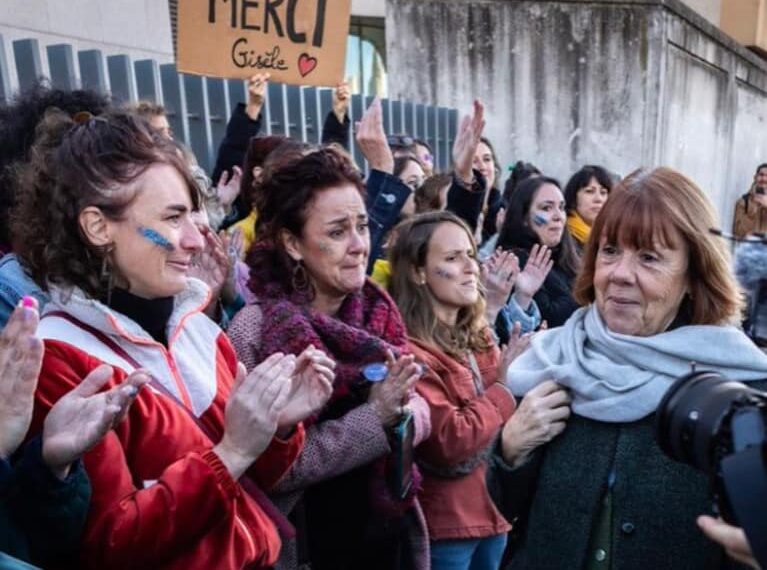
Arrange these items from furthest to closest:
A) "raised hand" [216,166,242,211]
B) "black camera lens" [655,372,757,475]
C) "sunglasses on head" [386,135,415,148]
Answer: "sunglasses on head" [386,135,415,148] < "raised hand" [216,166,242,211] < "black camera lens" [655,372,757,475]

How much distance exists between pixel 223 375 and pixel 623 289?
3.06 ft

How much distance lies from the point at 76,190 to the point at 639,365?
49.2 inches

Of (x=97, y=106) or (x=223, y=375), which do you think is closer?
(x=223, y=375)

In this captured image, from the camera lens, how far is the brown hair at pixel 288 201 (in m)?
2.12

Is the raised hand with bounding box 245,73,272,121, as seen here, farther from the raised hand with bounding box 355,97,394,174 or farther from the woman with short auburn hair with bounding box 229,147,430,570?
the woman with short auburn hair with bounding box 229,147,430,570

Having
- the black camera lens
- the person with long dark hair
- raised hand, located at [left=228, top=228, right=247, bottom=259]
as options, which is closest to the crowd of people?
the black camera lens

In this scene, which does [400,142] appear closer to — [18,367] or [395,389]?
[395,389]

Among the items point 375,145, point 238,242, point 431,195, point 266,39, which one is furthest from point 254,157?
point 431,195

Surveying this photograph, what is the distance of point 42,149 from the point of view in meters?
1.55

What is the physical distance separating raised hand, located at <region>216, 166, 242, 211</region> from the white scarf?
2.06 metres

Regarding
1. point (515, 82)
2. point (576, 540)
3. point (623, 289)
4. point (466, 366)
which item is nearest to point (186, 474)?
point (576, 540)

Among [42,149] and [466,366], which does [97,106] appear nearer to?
[42,149]

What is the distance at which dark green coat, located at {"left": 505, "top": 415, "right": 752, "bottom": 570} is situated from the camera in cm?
154

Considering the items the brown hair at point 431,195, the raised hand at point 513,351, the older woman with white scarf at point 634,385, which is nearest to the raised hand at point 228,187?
the brown hair at point 431,195
